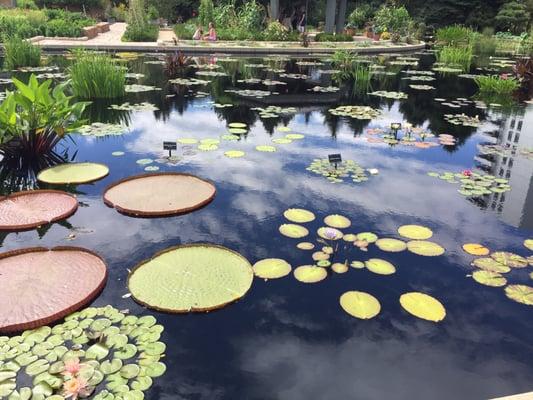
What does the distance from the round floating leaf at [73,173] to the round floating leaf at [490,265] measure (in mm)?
4003

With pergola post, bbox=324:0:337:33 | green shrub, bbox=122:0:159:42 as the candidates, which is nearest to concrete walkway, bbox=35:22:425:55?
green shrub, bbox=122:0:159:42

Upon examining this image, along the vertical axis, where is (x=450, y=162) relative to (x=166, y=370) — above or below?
above

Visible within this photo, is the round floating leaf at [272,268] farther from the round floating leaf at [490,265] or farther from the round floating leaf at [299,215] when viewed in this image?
the round floating leaf at [490,265]

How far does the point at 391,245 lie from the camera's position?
3.49 meters

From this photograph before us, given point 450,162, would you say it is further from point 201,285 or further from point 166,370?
point 166,370

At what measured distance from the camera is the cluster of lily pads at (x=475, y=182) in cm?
459

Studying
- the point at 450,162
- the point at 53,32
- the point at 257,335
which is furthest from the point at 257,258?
the point at 53,32

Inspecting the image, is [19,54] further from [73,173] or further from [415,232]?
[415,232]

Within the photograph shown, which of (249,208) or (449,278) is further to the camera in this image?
(249,208)

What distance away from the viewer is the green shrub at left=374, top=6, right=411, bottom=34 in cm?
2322

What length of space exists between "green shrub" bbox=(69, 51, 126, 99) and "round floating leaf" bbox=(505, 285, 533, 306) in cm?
780

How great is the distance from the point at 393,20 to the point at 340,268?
948 inches

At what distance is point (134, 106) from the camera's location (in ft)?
26.1

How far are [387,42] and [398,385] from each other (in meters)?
23.5
